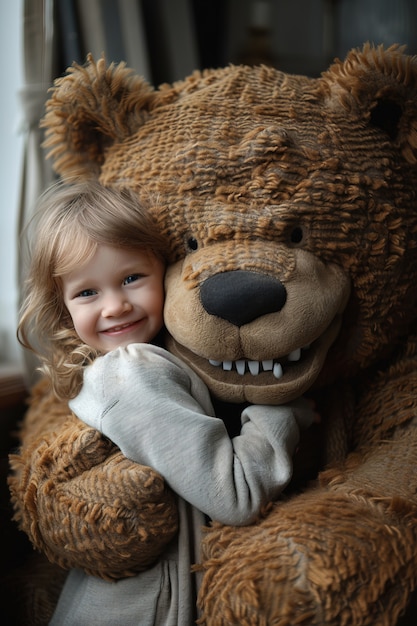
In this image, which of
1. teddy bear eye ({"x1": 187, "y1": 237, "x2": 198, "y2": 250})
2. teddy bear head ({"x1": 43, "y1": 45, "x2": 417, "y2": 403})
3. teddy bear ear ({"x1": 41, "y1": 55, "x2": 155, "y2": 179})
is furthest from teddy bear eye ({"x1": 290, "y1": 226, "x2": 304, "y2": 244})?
teddy bear ear ({"x1": 41, "y1": 55, "x2": 155, "y2": 179})

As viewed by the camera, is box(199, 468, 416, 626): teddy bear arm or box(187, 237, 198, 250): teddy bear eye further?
box(187, 237, 198, 250): teddy bear eye

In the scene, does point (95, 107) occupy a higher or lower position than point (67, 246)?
higher

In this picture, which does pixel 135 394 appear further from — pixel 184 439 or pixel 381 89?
pixel 381 89

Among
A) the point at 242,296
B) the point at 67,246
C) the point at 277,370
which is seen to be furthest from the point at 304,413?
the point at 67,246

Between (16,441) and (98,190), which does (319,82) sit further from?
(16,441)

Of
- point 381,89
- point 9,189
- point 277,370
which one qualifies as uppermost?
point 381,89

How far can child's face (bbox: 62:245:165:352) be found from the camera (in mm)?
733

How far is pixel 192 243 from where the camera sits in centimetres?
75

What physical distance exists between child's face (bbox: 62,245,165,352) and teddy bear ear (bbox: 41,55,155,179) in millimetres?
185

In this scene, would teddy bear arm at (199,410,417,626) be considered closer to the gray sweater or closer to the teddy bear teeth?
the gray sweater

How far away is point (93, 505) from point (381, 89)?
0.62 meters

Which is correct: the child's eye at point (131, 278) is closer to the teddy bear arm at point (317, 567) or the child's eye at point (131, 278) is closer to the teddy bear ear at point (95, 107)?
the teddy bear ear at point (95, 107)

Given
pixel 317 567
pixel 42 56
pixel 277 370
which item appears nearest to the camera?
pixel 317 567

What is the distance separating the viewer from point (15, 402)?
1.04 metres
